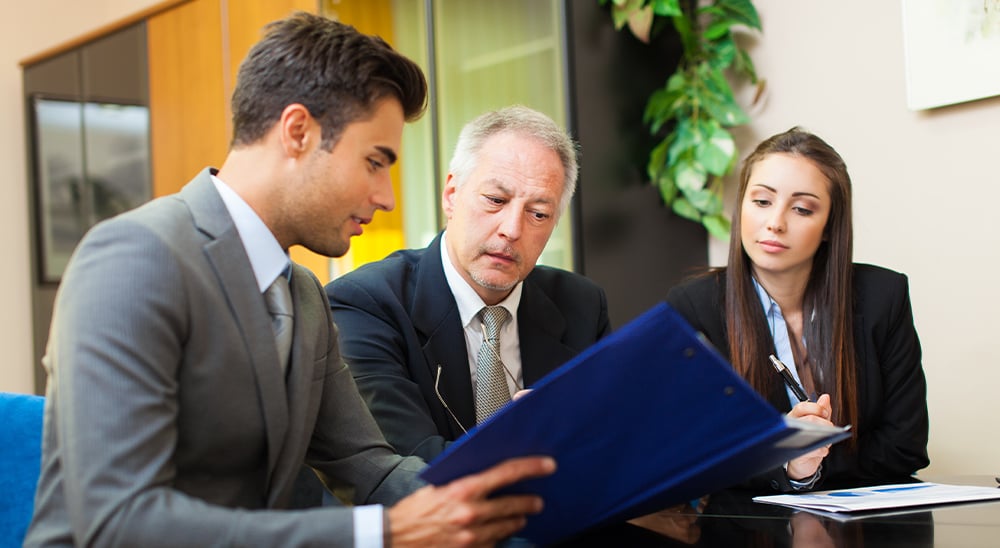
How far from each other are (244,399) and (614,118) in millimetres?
2303

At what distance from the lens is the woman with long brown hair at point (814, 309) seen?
6.44 feet

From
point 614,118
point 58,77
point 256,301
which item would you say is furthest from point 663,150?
point 58,77

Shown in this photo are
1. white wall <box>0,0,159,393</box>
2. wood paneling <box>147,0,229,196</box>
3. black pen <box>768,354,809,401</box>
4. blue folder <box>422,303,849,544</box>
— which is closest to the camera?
blue folder <box>422,303,849,544</box>

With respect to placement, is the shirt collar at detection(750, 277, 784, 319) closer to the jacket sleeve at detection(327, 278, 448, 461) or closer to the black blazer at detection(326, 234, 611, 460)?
the black blazer at detection(326, 234, 611, 460)

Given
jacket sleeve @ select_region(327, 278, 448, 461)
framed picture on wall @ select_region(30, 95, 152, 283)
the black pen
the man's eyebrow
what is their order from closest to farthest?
the man's eyebrow → jacket sleeve @ select_region(327, 278, 448, 461) → the black pen → framed picture on wall @ select_region(30, 95, 152, 283)

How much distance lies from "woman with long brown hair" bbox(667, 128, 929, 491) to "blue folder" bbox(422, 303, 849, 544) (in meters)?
0.97

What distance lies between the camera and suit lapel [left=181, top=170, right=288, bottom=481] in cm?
104

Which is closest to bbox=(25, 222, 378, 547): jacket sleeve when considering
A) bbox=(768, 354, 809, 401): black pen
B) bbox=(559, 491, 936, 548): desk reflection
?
bbox=(559, 491, 936, 548): desk reflection

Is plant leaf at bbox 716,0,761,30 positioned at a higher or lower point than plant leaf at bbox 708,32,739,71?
higher

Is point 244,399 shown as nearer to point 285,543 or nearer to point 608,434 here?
point 285,543

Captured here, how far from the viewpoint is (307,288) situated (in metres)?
1.25

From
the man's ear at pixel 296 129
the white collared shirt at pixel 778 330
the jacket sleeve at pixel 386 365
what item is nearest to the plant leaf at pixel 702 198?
the white collared shirt at pixel 778 330

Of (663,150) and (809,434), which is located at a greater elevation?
(663,150)

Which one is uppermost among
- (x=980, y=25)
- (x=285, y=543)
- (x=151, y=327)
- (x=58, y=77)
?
(x=58, y=77)
